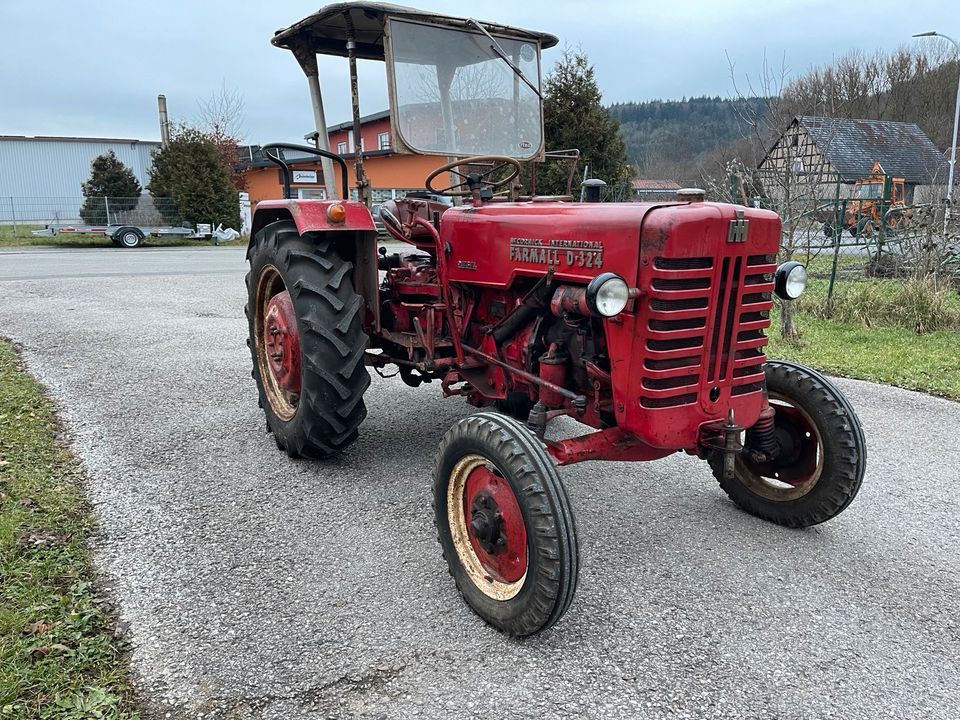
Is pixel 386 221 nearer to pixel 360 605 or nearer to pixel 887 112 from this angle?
pixel 360 605

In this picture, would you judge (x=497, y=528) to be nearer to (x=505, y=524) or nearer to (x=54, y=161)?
(x=505, y=524)

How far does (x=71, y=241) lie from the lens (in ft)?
74.2

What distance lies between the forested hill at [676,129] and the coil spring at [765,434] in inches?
231

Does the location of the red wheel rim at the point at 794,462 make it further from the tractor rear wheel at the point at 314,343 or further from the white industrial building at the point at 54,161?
the white industrial building at the point at 54,161

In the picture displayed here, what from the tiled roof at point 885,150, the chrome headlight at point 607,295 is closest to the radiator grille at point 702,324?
the chrome headlight at point 607,295

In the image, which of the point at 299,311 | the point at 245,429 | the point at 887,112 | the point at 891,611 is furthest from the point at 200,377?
the point at 887,112

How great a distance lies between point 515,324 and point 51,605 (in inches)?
84.6

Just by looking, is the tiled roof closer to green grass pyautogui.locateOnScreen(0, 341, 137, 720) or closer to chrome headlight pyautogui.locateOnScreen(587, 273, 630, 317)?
chrome headlight pyautogui.locateOnScreen(587, 273, 630, 317)

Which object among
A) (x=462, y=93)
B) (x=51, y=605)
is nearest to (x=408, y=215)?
(x=462, y=93)

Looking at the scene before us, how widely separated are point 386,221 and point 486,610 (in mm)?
2213

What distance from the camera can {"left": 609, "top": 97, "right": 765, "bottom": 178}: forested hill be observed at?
92.9 ft

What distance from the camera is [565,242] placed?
2967 millimetres

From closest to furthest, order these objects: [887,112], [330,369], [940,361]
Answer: [330,369] → [940,361] → [887,112]

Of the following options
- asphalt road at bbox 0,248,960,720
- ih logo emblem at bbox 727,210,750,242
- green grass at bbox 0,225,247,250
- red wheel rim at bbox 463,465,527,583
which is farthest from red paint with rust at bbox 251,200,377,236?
green grass at bbox 0,225,247,250
